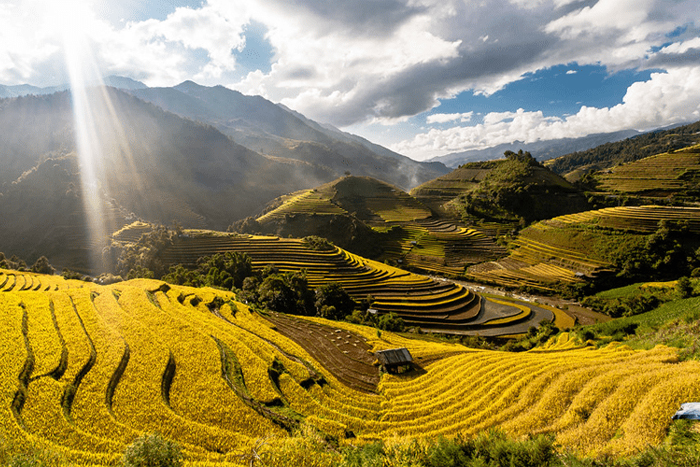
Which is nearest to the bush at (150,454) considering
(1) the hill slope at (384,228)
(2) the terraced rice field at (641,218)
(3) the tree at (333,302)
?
(3) the tree at (333,302)

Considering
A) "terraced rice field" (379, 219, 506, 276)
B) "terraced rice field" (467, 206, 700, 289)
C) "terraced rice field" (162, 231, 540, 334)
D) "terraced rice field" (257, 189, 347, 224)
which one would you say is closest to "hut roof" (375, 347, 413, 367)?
"terraced rice field" (162, 231, 540, 334)

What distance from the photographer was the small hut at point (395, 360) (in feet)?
69.3

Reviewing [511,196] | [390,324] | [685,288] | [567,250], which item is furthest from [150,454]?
[511,196]

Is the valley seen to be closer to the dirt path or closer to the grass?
the grass

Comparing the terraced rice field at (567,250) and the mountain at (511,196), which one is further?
the mountain at (511,196)

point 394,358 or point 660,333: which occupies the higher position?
point 394,358

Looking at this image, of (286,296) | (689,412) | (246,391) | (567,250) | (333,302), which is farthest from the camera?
(567,250)

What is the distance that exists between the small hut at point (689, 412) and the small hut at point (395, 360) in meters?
13.2

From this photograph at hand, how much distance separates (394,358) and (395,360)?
18 centimetres

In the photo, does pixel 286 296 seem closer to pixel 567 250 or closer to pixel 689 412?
pixel 689 412

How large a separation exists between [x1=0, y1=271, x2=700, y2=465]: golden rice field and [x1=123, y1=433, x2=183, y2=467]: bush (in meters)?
Result: 1.27

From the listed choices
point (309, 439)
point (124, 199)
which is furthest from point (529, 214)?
point (124, 199)

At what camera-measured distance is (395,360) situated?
21.2m

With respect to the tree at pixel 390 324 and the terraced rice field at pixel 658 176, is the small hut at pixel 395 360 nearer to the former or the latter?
the tree at pixel 390 324
